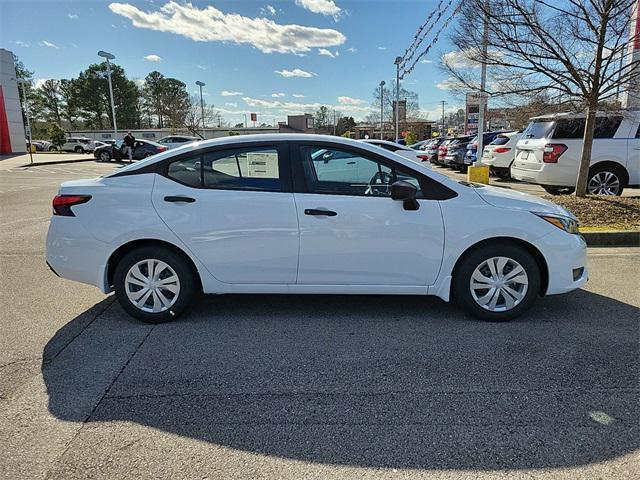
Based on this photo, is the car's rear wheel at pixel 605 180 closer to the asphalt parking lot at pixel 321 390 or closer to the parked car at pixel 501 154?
the parked car at pixel 501 154

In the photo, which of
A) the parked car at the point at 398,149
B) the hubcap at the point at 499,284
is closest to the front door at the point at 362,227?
the hubcap at the point at 499,284

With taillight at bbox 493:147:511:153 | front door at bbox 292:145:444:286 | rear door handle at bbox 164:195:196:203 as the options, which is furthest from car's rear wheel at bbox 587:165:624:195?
rear door handle at bbox 164:195:196:203

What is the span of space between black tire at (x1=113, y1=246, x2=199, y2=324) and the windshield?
27.2 ft

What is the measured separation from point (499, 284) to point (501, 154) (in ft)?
37.5

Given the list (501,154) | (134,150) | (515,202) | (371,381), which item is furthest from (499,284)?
(134,150)

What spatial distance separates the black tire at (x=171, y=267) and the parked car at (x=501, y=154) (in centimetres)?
1246

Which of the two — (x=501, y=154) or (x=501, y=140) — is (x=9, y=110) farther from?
(x=501, y=154)

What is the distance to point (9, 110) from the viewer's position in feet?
116

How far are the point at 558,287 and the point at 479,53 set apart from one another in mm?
5125

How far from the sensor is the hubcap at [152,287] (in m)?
3.88

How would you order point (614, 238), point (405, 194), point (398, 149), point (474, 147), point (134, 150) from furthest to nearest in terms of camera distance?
1. point (134, 150)
2. point (474, 147)
3. point (398, 149)
4. point (614, 238)
5. point (405, 194)

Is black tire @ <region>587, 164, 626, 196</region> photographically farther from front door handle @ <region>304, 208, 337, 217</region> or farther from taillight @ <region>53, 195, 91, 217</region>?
taillight @ <region>53, 195, 91, 217</region>

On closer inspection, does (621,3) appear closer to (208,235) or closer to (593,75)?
(593,75)

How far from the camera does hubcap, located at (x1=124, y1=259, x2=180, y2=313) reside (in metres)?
3.88
